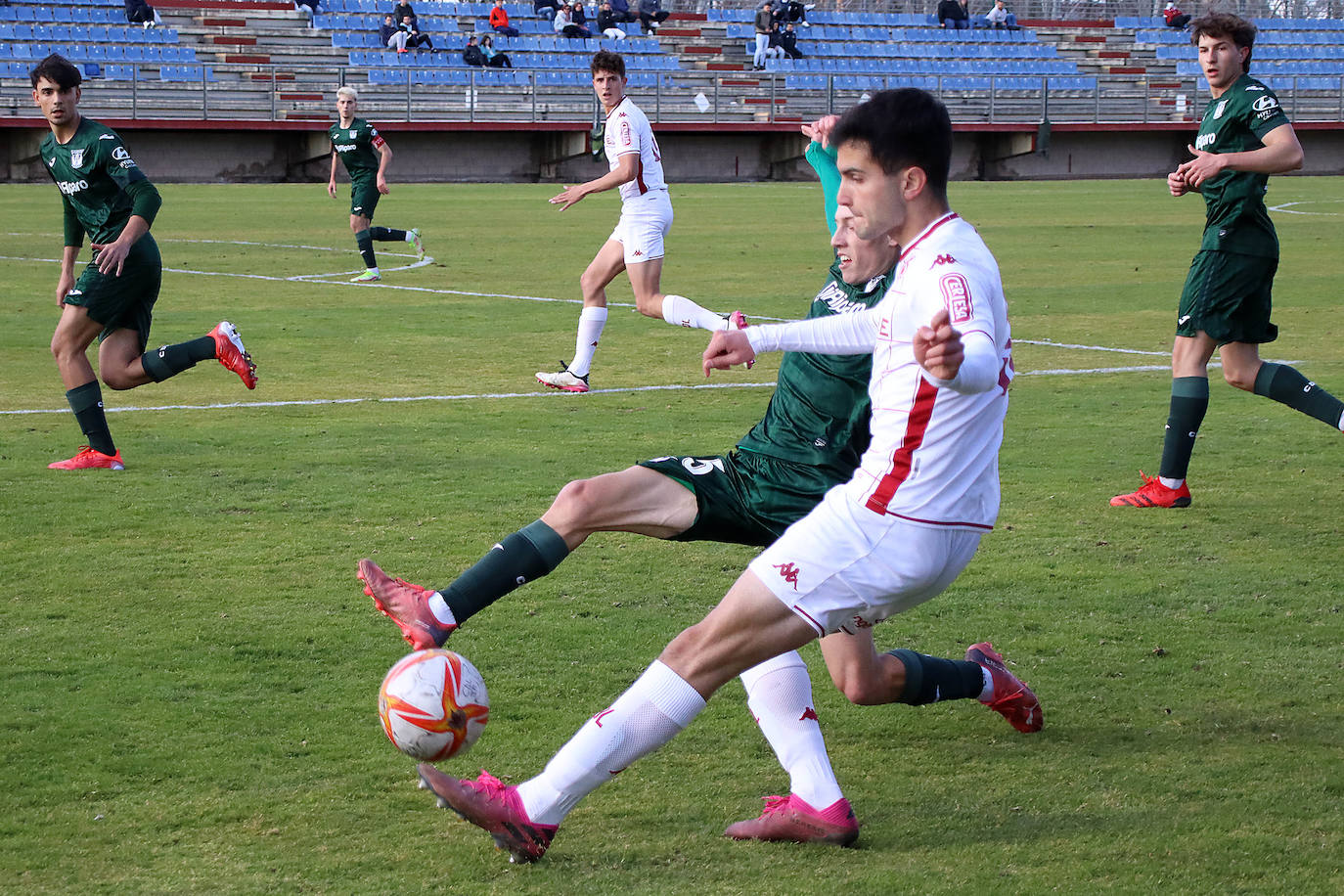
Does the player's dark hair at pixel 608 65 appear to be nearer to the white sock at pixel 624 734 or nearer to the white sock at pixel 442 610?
the white sock at pixel 442 610

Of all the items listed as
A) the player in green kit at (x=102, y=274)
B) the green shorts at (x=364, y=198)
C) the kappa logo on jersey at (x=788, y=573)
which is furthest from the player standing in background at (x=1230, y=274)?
the green shorts at (x=364, y=198)

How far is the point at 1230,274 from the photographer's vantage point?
691 centimetres

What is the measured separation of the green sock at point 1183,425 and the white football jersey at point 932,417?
4.03 metres

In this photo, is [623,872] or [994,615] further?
[994,615]

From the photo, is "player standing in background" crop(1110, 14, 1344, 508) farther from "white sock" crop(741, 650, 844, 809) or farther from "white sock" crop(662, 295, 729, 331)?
"white sock" crop(741, 650, 844, 809)

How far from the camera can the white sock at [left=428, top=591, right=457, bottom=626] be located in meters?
4.04

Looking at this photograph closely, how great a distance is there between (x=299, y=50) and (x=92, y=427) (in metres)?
31.5

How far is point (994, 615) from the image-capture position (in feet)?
17.6

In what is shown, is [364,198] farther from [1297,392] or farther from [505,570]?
[505,570]

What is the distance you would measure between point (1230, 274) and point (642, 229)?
4.57 meters

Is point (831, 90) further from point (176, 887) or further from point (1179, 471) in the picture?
point (176, 887)

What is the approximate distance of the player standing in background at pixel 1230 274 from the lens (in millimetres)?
6836

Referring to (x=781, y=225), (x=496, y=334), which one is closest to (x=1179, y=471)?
(x=496, y=334)

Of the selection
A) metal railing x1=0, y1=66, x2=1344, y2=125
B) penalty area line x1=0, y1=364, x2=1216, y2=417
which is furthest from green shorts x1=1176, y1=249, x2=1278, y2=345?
metal railing x1=0, y1=66, x2=1344, y2=125
